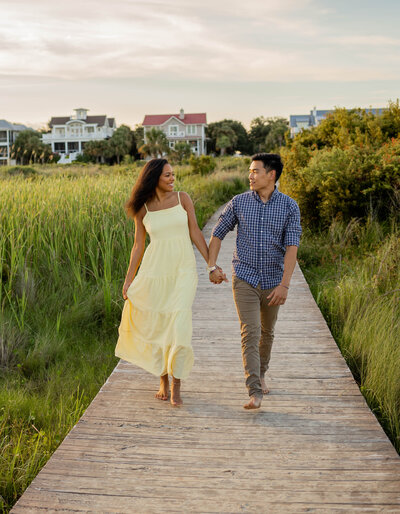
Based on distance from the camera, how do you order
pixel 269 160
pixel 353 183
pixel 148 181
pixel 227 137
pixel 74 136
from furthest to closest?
pixel 74 136 → pixel 227 137 → pixel 353 183 → pixel 148 181 → pixel 269 160

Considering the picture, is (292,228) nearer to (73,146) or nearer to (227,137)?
(227,137)

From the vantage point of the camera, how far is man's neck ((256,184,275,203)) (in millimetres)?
3957

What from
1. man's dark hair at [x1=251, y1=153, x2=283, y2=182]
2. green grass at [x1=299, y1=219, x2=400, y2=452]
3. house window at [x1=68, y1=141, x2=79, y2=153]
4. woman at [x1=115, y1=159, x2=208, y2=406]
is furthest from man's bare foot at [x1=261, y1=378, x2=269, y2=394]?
house window at [x1=68, y1=141, x2=79, y2=153]

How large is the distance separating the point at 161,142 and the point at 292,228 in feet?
219

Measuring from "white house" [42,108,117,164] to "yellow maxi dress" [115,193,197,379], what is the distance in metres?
84.4

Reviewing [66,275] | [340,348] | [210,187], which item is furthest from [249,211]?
[210,187]

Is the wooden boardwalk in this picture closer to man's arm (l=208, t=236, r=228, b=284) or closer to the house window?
man's arm (l=208, t=236, r=228, b=284)

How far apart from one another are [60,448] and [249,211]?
1.98 meters

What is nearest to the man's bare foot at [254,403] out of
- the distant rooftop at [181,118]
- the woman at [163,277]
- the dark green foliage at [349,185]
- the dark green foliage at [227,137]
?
the woman at [163,277]

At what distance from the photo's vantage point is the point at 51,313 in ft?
22.1

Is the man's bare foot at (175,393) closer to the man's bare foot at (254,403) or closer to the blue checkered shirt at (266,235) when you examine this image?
the man's bare foot at (254,403)

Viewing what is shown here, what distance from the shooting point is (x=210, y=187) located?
1973 centimetres

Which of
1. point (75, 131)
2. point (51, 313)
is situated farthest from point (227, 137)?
point (51, 313)

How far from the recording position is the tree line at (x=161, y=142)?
2662 inches
